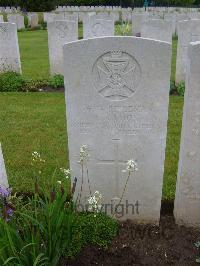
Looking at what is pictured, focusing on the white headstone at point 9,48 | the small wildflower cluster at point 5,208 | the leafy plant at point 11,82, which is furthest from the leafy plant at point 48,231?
the white headstone at point 9,48

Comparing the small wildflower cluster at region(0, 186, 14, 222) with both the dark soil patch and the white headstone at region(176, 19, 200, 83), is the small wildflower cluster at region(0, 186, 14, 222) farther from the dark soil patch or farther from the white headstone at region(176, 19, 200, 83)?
the white headstone at region(176, 19, 200, 83)

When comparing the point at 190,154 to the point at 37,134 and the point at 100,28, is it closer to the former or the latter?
the point at 37,134

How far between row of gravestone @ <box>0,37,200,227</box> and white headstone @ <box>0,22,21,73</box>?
6122 mm

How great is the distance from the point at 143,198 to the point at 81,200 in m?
0.63

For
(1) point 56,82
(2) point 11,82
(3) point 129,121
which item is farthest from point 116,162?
(2) point 11,82

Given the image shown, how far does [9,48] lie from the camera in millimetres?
8820

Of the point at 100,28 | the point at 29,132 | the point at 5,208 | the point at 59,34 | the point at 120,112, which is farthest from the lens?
the point at 100,28

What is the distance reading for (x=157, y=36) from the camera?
28.7ft

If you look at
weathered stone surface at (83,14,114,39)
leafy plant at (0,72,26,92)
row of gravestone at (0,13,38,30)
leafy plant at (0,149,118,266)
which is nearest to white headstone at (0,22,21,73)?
leafy plant at (0,72,26,92)

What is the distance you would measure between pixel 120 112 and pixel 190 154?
741 millimetres

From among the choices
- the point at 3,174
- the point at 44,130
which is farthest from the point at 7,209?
the point at 44,130

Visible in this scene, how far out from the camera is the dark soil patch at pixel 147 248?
311 cm

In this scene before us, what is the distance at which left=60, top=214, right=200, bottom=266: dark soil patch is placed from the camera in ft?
10.2

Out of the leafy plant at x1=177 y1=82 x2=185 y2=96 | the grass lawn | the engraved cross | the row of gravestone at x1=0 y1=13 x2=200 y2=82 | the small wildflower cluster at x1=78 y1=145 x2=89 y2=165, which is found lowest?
the grass lawn
